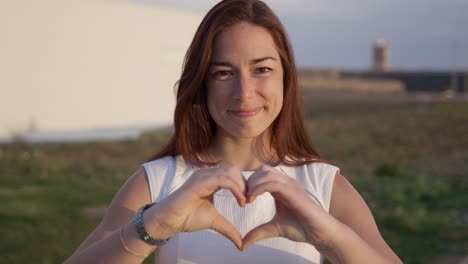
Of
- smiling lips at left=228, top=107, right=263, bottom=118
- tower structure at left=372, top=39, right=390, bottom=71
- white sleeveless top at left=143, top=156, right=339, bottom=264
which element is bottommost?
tower structure at left=372, top=39, right=390, bottom=71

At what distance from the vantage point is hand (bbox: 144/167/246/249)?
1478mm

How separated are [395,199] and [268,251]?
6401 millimetres

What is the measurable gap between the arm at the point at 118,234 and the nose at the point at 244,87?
33 centimetres

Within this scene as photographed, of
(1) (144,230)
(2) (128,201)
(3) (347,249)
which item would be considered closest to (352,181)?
(2) (128,201)

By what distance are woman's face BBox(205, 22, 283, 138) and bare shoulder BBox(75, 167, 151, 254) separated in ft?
0.92

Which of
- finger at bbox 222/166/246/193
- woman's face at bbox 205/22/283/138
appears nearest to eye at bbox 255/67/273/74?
woman's face at bbox 205/22/283/138

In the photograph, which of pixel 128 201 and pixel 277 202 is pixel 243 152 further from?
pixel 277 202

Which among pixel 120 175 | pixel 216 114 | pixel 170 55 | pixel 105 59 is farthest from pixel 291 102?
pixel 170 55

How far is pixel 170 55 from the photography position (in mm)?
15656

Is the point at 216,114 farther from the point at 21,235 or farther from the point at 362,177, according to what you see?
the point at 362,177

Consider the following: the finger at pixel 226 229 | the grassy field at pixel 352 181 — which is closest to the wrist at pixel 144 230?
the finger at pixel 226 229

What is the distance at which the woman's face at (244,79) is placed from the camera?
186cm

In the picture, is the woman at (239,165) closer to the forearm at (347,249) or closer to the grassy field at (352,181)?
the forearm at (347,249)

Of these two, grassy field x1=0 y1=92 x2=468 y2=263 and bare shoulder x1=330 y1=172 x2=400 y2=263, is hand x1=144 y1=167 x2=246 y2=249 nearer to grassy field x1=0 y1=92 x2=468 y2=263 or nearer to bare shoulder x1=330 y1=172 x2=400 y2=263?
bare shoulder x1=330 y1=172 x2=400 y2=263
